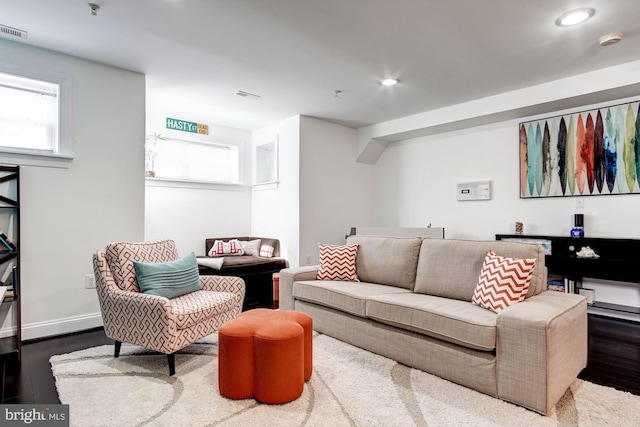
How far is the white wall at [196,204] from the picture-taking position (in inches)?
181

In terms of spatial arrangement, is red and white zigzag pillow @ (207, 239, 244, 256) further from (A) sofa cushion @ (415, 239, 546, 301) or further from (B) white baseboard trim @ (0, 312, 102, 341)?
(A) sofa cushion @ (415, 239, 546, 301)

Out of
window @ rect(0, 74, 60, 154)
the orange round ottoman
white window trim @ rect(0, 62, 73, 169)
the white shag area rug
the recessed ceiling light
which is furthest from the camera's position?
window @ rect(0, 74, 60, 154)

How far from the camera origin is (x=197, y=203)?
4.98 metres

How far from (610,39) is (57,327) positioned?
5159 millimetres

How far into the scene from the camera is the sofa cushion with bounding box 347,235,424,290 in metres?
3.03

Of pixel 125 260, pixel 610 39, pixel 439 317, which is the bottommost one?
pixel 439 317

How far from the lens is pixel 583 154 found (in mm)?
3793

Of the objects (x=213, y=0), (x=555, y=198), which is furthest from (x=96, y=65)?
(x=555, y=198)

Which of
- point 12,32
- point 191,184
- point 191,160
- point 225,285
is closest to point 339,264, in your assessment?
point 225,285

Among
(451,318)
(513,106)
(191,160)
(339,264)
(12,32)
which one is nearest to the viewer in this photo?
(451,318)

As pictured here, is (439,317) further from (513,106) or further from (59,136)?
(59,136)

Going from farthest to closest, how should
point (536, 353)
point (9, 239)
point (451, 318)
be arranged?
point (9, 239), point (451, 318), point (536, 353)

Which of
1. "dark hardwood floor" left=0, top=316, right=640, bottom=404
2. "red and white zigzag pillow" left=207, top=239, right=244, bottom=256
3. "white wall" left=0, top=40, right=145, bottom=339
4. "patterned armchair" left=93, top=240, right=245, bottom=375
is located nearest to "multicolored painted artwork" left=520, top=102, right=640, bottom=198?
"dark hardwood floor" left=0, top=316, right=640, bottom=404

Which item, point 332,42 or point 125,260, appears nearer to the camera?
point 125,260
